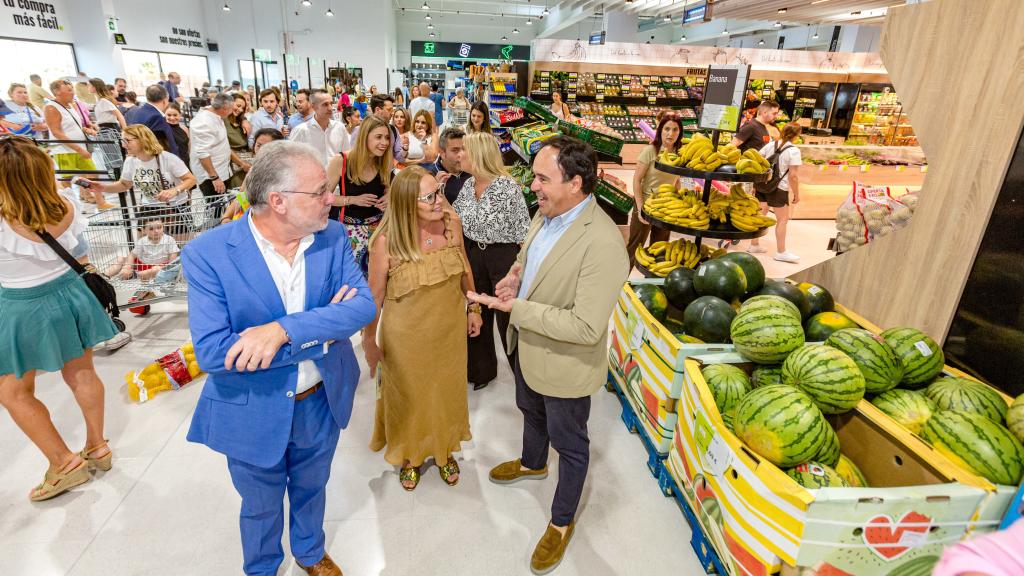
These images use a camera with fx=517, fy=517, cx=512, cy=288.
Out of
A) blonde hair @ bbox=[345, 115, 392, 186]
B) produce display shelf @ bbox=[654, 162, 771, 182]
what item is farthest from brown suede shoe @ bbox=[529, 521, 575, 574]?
blonde hair @ bbox=[345, 115, 392, 186]

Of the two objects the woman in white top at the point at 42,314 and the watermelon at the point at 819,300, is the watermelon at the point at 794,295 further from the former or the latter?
the woman in white top at the point at 42,314

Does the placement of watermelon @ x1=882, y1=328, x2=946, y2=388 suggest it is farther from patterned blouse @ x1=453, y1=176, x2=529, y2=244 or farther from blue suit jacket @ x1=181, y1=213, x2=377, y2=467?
blue suit jacket @ x1=181, y1=213, x2=377, y2=467

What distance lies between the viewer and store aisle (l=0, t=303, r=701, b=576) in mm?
2268

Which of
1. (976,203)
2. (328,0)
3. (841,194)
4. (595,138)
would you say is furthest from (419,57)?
(976,203)

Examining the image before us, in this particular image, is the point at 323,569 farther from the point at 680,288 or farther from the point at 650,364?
the point at 680,288

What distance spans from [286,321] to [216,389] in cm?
39

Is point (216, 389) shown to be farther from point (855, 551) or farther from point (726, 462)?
point (855, 551)

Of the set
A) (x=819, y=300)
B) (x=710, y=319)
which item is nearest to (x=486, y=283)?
(x=710, y=319)

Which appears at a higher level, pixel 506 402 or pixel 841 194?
pixel 841 194

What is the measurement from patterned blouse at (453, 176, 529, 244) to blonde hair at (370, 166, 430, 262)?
2.85ft

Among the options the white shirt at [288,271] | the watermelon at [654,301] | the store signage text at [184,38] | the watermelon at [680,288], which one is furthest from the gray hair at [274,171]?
the store signage text at [184,38]

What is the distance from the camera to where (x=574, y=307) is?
75.7 inches

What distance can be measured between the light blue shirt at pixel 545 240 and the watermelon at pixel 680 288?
1229 millimetres

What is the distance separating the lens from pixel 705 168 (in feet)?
10.7
